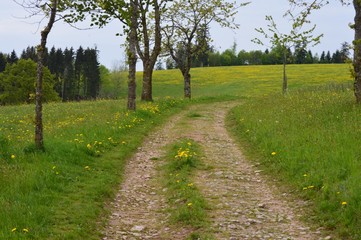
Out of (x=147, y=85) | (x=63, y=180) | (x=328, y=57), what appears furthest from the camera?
(x=328, y=57)

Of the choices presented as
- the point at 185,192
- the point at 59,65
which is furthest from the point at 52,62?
the point at 185,192

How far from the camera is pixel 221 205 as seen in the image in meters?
8.62

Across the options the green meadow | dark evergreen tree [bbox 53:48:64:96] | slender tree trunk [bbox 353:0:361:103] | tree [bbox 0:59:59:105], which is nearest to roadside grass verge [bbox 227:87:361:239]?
the green meadow

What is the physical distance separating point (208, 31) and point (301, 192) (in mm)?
34730

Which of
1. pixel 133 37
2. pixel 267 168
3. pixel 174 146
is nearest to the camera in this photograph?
pixel 267 168

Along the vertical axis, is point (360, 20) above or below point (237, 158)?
above

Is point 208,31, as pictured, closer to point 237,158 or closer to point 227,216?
point 237,158

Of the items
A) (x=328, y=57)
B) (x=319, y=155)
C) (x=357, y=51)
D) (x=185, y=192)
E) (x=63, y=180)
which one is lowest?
(x=185, y=192)

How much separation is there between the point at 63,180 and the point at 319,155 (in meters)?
6.49

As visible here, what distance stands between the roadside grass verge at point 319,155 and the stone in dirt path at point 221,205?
1.67 feet

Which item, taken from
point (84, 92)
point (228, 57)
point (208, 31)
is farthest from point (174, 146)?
point (228, 57)

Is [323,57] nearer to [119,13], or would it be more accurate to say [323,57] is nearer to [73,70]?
[73,70]

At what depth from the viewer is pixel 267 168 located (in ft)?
38.1

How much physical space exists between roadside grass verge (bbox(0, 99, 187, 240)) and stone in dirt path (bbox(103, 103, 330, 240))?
0.43 m
